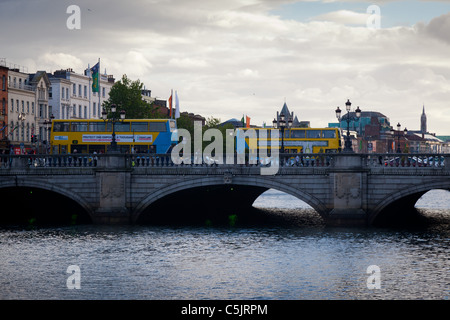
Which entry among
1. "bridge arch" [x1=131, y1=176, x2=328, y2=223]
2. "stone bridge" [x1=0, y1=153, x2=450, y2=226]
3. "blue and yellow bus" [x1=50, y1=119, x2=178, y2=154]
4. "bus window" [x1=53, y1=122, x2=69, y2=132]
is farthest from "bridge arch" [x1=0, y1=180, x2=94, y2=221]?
"bus window" [x1=53, y1=122, x2=69, y2=132]

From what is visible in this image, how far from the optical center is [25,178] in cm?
4969

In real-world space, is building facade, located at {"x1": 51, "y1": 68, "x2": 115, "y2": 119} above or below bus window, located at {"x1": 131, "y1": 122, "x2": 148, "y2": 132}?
above

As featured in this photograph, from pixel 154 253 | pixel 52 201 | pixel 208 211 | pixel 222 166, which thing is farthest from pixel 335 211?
pixel 52 201

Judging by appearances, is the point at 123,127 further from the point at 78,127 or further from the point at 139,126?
the point at 78,127

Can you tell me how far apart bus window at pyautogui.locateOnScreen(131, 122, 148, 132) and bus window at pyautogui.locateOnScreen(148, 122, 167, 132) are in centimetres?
36

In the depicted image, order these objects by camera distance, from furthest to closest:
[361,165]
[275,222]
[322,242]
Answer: [275,222] → [361,165] → [322,242]

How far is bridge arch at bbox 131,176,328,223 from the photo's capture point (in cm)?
4575

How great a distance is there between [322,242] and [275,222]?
13.1 m

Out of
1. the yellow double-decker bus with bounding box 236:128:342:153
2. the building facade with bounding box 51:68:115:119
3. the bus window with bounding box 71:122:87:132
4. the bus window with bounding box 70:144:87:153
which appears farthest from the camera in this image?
the building facade with bounding box 51:68:115:119

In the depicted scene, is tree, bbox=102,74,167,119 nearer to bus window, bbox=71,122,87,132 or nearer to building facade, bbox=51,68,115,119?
building facade, bbox=51,68,115,119

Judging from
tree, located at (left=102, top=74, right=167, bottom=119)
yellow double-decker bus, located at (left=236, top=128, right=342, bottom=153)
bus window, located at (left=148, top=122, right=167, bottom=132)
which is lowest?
yellow double-decker bus, located at (left=236, top=128, right=342, bottom=153)

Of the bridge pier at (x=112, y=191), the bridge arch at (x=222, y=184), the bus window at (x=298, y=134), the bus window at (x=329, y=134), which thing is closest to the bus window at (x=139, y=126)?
the bridge pier at (x=112, y=191)

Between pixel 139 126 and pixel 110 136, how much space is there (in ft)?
7.65
